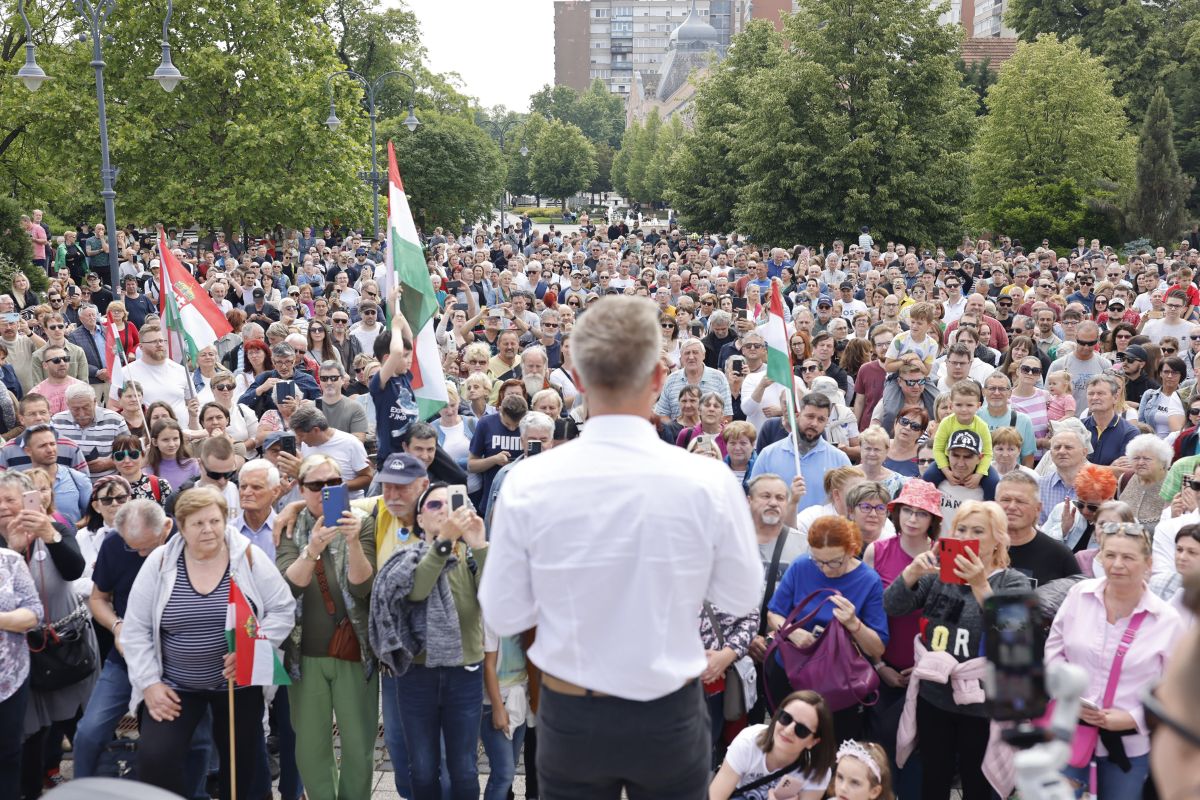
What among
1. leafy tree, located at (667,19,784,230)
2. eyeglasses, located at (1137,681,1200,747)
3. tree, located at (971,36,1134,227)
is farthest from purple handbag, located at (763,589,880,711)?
tree, located at (971,36,1134,227)

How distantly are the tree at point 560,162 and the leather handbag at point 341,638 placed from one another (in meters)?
97.9

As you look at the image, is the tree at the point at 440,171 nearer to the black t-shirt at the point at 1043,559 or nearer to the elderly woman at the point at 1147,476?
the elderly woman at the point at 1147,476

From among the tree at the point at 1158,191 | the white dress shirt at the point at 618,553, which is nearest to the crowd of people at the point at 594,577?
the white dress shirt at the point at 618,553

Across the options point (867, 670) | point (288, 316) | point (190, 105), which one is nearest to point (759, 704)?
point (867, 670)

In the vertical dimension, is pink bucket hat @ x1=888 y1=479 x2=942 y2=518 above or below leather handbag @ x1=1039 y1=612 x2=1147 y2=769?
above

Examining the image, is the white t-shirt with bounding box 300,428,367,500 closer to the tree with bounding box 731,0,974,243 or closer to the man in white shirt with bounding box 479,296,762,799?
the man in white shirt with bounding box 479,296,762,799

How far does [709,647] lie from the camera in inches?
214

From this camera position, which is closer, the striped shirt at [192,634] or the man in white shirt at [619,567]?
the man in white shirt at [619,567]

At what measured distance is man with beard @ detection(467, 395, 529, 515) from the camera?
8.38 metres

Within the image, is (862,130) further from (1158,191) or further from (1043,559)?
(1043,559)

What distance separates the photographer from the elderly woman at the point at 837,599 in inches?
216

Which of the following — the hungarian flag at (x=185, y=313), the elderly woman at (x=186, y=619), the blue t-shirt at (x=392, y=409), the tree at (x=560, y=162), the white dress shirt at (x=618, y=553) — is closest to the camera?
the white dress shirt at (x=618, y=553)

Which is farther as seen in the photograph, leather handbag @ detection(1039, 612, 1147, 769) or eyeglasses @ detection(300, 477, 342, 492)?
eyeglasses @ detection(300, 477, 342, 492)

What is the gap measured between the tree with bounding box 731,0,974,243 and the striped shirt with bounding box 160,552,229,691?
2799 cm
